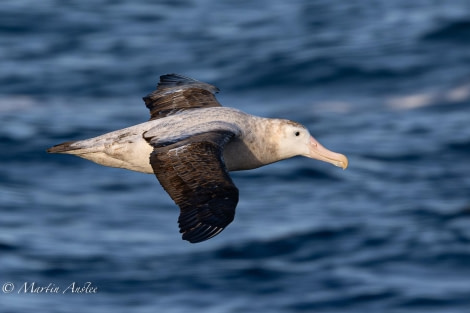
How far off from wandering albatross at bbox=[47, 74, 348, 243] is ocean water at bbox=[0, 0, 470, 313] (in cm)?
1862

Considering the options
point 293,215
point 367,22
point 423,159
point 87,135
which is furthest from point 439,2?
point 87,135

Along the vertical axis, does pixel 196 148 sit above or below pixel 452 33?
below

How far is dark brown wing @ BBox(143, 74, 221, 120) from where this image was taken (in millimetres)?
13578

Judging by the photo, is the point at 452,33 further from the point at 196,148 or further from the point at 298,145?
the point at 196,148

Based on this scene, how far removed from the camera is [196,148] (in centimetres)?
1123

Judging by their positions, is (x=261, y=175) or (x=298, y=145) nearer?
(x=298, y=145)

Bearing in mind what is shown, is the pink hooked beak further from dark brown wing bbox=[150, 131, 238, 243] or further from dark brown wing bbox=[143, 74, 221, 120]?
dark brown wing bbox=[150, 131, 238, 243]

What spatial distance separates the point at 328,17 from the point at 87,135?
66.8ft

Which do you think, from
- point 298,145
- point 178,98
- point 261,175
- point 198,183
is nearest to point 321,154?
point 298,145

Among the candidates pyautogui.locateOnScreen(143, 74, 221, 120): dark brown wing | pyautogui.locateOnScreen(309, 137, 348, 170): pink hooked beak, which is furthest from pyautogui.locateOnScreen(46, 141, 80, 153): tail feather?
pyautogui.locateOnScreen(309, 137, 348, 170): pink hooked beak

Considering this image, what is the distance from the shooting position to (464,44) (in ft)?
159

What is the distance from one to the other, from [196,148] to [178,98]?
2.58 metres

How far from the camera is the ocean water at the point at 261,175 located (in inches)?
1345

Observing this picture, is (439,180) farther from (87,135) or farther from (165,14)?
(165,14)
